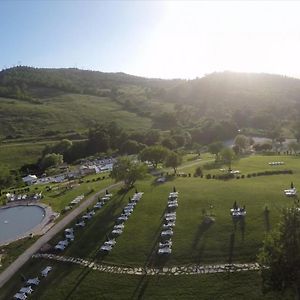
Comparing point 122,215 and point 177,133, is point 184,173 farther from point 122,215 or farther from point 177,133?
point 177,133

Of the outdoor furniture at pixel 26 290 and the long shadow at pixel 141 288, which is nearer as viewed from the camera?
the long shadow at pixel 141 288

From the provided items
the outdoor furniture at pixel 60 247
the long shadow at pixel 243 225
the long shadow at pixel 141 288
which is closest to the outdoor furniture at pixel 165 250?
the long shadow at pixel 141 288

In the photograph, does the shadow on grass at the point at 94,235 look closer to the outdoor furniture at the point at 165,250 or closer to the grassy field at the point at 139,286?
the grassy field at the point at 139,286

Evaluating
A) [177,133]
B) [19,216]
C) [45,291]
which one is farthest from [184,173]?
[177,133]

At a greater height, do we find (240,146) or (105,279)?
(240,146)

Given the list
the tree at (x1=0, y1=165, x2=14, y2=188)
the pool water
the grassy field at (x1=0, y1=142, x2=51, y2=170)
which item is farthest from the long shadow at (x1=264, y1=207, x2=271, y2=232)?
the grassy field at (x1=0, y1=142, x2=51, y2=170)
